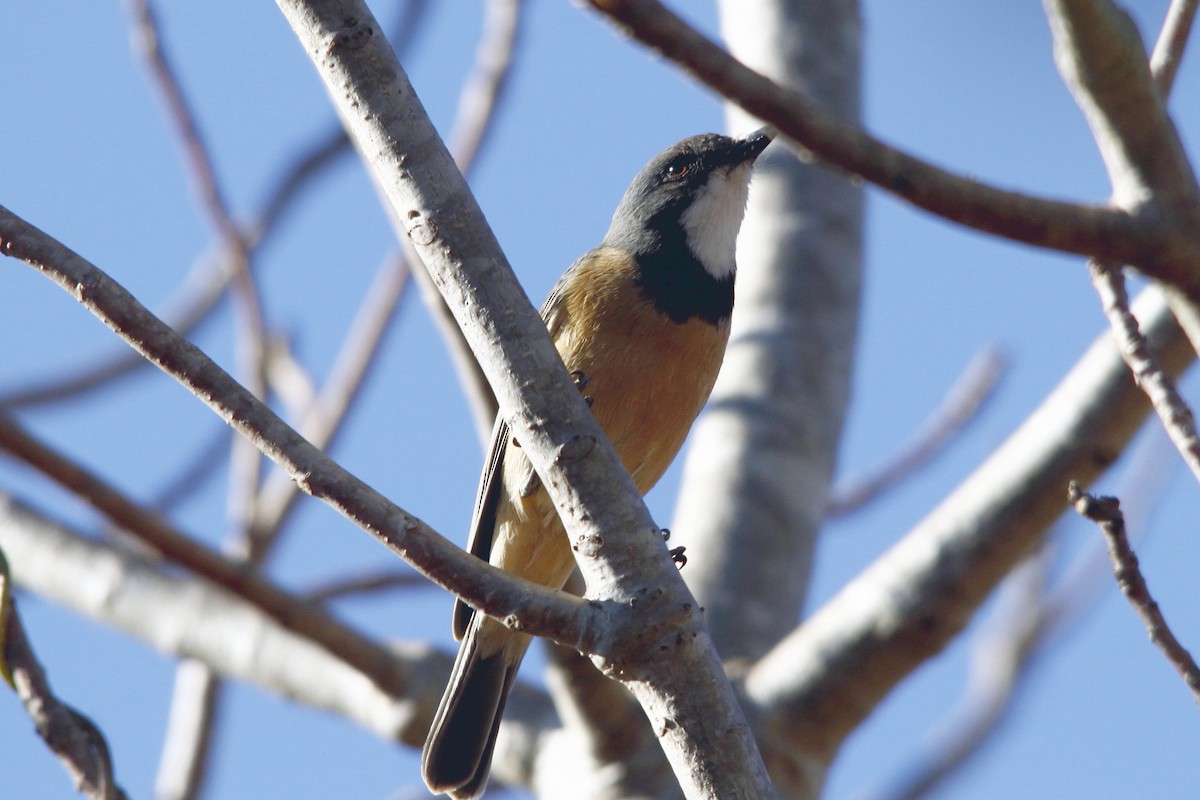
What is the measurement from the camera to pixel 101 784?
245 centimetres

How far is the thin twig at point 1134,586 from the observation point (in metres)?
1.96

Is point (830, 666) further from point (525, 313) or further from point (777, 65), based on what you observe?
point (777, 65)

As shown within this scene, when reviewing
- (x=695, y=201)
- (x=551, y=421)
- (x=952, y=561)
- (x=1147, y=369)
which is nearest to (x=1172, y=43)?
(x=1147, y=369)

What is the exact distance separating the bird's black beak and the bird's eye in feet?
0.66

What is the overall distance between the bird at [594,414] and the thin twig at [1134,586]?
216 cm

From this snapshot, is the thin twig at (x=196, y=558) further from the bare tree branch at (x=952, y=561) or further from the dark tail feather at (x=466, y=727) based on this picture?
the bare tree branch at (x=952, y=561)

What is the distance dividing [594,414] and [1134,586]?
93.9 inches

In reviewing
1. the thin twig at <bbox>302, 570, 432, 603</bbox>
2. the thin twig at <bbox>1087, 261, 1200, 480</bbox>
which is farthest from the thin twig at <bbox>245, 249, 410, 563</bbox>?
the thin twig at <bbox>1087, 261, 1200, 480</bbox>

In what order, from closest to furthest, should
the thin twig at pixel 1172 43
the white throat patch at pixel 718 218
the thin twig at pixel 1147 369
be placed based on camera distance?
the thin twig at pixel 1147 369 < the thin twig at pixel 1172 43 < the white throat patch at pixel 718 218

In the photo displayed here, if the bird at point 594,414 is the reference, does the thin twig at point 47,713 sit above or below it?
below

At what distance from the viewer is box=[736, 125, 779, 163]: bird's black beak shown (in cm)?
514

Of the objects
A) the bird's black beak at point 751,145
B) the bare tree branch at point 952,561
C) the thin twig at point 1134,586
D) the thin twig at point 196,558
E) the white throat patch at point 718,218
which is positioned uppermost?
the bird's black beak at point 751,145

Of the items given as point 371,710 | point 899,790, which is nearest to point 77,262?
point 371,710

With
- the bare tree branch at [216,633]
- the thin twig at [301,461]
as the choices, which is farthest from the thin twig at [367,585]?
the thin twig at [301,461]
